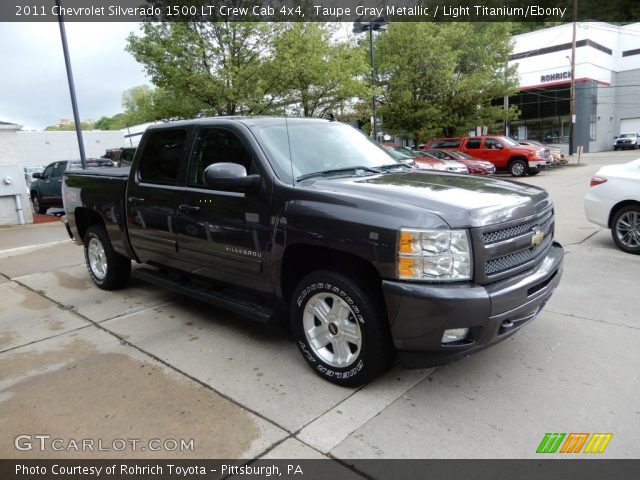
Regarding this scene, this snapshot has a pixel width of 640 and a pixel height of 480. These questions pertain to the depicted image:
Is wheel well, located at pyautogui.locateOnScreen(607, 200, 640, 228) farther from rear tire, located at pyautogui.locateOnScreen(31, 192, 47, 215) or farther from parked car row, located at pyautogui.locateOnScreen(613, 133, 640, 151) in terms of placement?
parked car row, located at pyautogui.locateOnScreen(613, 133, 640, 151)

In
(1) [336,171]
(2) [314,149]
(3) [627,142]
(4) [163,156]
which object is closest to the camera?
(1) [336,171]

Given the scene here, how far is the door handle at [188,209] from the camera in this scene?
163 inches

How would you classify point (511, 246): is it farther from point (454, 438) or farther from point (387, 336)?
point (454, 438)

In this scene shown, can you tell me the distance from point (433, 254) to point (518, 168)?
65.9ft

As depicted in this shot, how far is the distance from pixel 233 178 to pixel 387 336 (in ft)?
5.01

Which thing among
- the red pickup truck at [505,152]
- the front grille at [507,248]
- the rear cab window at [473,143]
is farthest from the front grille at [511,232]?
the rear cab window at [473,143]

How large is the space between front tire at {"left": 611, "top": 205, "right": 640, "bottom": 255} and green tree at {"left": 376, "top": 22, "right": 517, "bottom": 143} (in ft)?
59.8

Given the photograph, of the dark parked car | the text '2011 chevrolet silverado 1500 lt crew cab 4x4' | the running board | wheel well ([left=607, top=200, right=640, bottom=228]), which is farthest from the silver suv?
the running board

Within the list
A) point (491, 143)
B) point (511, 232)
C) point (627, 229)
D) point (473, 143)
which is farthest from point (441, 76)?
point (511, 232)

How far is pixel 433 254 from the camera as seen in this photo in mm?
2832

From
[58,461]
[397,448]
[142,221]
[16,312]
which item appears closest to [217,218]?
[142,221]

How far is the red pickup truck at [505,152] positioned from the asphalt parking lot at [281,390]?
1653cm

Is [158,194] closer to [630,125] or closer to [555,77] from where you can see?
[555,77]

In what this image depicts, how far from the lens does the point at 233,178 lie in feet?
11.3
